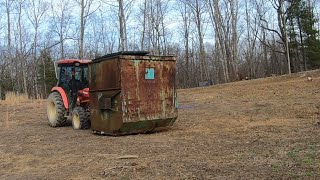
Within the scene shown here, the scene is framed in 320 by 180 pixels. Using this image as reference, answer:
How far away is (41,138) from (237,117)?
5427 millimetres

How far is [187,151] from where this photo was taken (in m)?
6.16

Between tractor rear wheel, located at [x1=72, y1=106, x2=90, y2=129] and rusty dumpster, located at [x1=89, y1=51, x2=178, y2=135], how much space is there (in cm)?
105

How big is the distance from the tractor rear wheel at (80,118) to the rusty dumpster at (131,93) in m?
1.05

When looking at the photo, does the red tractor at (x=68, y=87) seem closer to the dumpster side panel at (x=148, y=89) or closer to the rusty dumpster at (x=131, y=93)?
the rusty dumpster at (x=131, y=93)

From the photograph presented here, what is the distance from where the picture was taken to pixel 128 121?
8250 millimetres

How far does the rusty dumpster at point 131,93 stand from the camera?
8.23 metres

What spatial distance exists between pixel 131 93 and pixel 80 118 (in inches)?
102

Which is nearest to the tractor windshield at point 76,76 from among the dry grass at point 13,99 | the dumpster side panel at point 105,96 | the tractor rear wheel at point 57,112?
the tractor rear wheel at point 57,112

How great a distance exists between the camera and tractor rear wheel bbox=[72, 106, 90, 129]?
10.2m

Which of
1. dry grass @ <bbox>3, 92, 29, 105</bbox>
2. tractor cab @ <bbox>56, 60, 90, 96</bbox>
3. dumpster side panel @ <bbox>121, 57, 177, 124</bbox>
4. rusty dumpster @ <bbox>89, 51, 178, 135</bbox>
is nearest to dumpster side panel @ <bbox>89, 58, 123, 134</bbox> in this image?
rusty dumpster @ <bbox>89, 51, 178, 135</bbox>

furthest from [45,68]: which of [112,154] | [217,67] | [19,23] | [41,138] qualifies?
[112,154]

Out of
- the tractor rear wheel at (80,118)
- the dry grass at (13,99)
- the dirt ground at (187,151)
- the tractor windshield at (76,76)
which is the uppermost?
the tractor windshield at (76,76)

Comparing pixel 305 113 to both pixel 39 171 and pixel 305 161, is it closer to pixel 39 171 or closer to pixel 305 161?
pixel 305 161

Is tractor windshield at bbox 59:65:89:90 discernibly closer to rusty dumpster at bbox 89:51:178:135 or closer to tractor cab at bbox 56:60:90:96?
tractor cab at bbox 56:60:90:96
